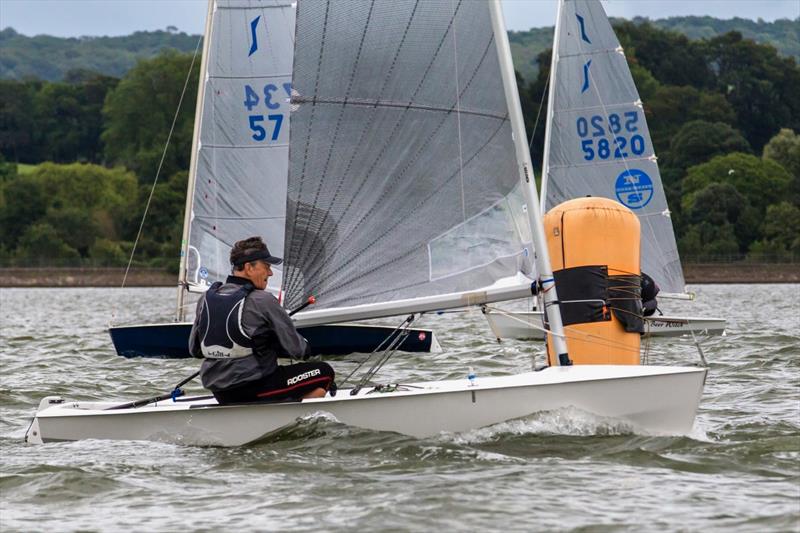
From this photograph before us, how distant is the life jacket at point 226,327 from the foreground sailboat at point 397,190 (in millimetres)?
363

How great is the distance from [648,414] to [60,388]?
22.8 feet

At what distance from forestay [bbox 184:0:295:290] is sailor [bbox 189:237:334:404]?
1001cm

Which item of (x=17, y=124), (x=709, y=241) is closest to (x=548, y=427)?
(x=709, y=241)

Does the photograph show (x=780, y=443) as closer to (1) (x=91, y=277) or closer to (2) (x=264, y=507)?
(2) (x=264, y=507)

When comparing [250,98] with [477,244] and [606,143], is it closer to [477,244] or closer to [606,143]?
[606,143]

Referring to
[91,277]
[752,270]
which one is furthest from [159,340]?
[91,277]

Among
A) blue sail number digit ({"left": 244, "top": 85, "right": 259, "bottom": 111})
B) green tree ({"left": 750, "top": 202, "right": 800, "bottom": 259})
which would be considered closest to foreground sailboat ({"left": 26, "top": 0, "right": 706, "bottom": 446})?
blue sail number digit ({"left": 244, "top": 85, "right": 259, "bottom": 111})

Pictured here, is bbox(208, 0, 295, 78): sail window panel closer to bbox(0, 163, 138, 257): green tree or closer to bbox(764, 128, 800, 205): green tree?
bbox(0, 163, 138, 257): green tree

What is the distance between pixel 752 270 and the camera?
239ft

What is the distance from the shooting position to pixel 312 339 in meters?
17.3

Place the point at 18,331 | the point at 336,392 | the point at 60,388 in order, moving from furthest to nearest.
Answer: the point at 18,331, the point at 60,388, the point at 336,392

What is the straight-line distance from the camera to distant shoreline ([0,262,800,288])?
72375 millimetres

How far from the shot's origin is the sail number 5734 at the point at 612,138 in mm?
22516

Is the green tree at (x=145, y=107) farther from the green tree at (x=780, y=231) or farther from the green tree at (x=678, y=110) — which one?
the green tree at (x=780, y=231)
